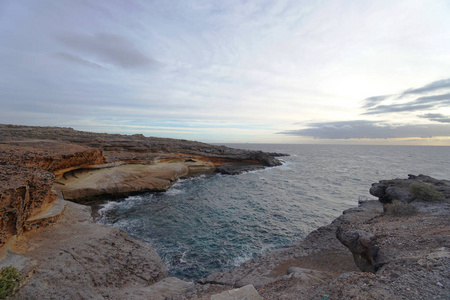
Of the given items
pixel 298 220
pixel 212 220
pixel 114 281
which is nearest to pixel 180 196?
pixel 212 220

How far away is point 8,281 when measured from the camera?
6059 millimetres

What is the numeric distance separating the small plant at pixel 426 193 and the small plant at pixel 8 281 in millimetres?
20611

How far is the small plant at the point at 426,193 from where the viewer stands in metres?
12.7

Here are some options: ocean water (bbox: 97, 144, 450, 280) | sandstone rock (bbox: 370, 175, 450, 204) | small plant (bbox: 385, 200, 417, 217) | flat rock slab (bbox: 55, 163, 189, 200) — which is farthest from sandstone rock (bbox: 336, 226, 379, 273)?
flat rock slab (bbox: 55, 163, 189, 200)

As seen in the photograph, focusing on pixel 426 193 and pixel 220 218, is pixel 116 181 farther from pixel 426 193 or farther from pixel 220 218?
pixel 426 193

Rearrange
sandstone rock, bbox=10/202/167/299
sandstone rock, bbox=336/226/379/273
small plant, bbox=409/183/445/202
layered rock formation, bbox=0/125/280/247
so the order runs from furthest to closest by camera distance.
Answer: small plant, bbox=409/183/445/202 → layered rock formation, bbox=0/125/280/247 → sandstone rock, bbox=336/226/379/273 → sandstone rock, bbox=10/202/167/299

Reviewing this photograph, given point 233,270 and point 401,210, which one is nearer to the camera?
point 233,270

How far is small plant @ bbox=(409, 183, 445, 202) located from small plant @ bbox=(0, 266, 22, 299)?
20.6 m

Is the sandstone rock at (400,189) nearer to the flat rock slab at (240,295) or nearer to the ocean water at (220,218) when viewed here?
the ocean water at (220,218)

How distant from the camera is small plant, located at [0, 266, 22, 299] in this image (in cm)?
585

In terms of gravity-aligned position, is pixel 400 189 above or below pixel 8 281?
above

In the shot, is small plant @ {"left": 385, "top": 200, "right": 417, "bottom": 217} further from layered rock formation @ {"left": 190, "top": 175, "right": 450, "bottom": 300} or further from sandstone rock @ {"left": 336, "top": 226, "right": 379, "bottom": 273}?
sandstone rock @ {"left": 336, "top": 226, "right": 379, "bottom": 273}

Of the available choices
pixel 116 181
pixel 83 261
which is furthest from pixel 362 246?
pixel 116 181

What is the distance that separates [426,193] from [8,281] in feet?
68.3
